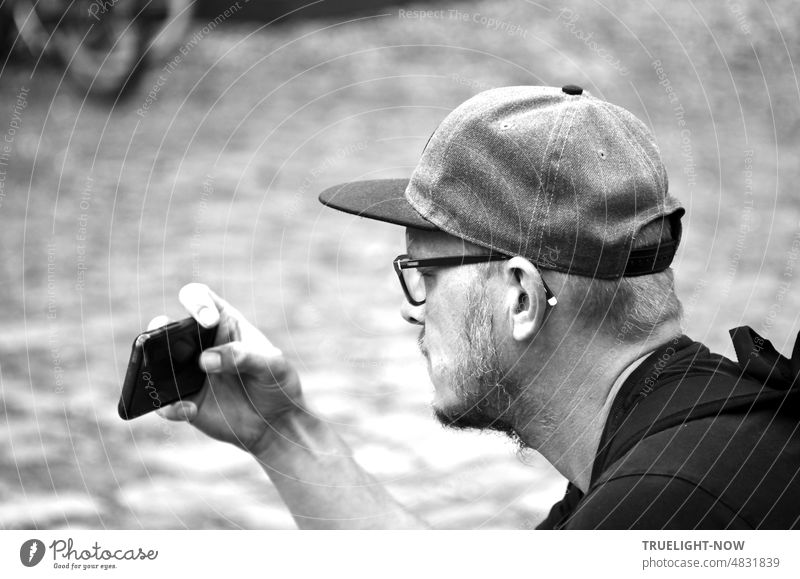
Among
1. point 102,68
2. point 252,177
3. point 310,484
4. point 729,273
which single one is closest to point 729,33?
point 729,273

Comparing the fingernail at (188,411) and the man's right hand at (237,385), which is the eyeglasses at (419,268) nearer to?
the man's right hand at (237,385)

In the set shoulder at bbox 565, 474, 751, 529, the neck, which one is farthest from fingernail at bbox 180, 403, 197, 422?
shoulder at bbox 565, 474, 751, 529

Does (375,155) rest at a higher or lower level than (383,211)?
higher

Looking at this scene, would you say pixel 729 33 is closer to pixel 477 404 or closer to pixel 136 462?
pixel 136 462

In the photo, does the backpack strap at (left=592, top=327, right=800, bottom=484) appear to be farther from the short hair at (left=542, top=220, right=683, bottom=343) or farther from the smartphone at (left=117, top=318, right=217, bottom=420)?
the smartphone at (left=117, top=318, right=217, bottom=420)

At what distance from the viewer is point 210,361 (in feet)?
4.40

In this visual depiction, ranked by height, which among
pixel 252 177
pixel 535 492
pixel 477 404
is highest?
pixel 252 177

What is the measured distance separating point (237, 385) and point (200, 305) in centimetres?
16

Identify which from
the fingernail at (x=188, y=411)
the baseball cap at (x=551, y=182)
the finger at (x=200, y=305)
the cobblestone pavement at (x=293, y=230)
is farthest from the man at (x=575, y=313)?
the cobblestone pavement at (x=293, y=230)

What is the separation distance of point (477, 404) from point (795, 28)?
284 cm

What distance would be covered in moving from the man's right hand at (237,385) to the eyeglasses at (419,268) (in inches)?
9.8

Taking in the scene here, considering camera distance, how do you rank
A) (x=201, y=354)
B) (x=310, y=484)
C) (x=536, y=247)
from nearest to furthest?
(x=536, y=247)
(x=201, y=354)
(x=310, y=484)

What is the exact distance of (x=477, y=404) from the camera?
1.21 m

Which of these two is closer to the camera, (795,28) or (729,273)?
(729,273)
